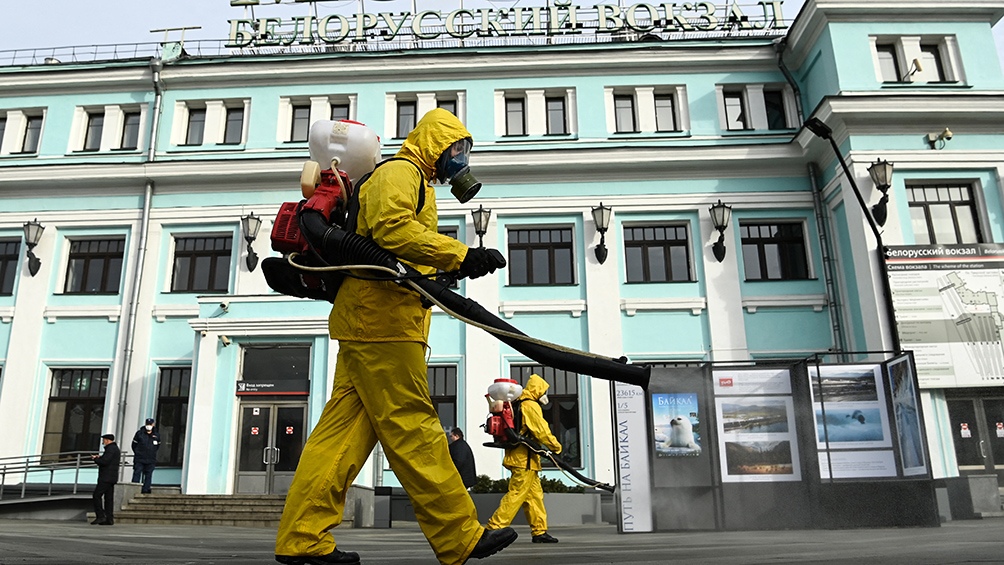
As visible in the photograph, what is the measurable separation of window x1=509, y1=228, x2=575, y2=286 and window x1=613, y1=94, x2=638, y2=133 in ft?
10.8

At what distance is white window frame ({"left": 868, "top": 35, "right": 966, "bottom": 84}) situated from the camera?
18094 mm

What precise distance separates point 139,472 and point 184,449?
4.98 ft

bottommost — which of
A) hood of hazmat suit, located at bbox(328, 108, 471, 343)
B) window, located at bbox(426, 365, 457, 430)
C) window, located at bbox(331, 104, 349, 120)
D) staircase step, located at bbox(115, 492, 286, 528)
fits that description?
staircase step, located at bbox(115, 492, 286, 528)

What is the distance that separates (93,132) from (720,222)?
1719 centimetres

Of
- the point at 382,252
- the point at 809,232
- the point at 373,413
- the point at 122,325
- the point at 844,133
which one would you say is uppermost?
the point at 844,133

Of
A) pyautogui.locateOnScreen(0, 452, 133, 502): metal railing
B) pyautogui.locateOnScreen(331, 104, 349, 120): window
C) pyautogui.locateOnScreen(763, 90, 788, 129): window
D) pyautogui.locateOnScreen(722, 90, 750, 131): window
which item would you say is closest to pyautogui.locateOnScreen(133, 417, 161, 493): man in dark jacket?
pyautogui.locateOnScreen(0, 452, 133, 502): metal railing

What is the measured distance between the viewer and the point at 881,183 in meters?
16.2

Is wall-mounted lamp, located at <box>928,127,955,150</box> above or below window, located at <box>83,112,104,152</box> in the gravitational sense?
below

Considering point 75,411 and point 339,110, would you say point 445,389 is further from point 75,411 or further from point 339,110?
point 75,411

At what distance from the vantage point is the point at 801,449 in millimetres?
10625

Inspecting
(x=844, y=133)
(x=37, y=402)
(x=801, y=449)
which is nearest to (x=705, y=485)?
(x=801, y=449)

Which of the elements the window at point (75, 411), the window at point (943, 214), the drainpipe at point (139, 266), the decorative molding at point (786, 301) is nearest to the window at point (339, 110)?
the drainpipe at point (139, 266)

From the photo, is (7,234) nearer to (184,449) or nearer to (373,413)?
(184,449)

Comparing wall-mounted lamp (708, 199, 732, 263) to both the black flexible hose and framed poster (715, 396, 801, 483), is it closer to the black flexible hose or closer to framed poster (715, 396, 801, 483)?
framed poster (715, 396, 801, 483)
